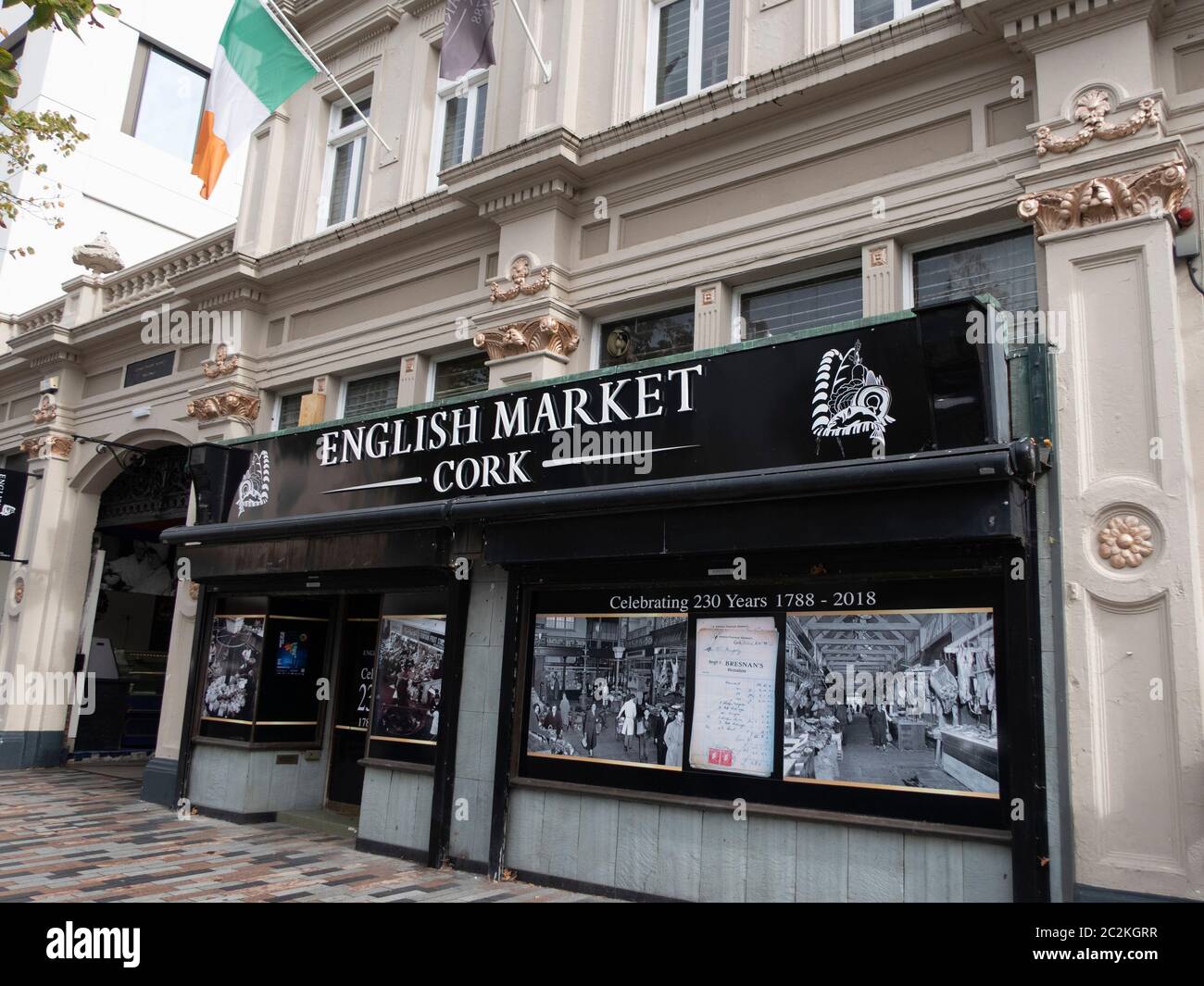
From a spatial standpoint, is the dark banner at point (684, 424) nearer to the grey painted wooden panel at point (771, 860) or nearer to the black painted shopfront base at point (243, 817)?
the grey painted wooden panel at point (771, 860)

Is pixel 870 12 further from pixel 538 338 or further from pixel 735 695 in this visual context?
pixel 735 695

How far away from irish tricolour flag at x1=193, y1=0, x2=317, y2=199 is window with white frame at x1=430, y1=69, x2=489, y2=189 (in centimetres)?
160

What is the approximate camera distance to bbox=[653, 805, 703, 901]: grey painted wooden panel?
700 cm

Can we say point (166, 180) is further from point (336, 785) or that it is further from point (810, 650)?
point (810, 650)

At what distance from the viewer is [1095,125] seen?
6480 mm

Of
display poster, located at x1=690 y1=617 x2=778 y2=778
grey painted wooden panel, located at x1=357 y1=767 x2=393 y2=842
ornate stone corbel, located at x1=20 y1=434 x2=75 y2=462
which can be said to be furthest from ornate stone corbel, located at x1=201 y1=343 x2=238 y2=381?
display poster, located at x1=690 y1=617 x2=778 y2=778

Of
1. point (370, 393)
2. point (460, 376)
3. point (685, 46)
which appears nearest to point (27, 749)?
point (370, 393)

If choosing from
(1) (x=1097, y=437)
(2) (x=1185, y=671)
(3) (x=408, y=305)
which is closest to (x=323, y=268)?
(3) (x=408, y=305)

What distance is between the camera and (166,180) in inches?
826

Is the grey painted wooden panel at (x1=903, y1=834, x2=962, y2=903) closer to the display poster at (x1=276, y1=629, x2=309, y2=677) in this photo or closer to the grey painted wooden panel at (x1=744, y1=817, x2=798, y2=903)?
the grey painted wooden panel at (x1=744, y1=817, x2=798, y2=903)

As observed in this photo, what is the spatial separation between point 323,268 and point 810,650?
8.40 m

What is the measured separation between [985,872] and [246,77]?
37.6ft

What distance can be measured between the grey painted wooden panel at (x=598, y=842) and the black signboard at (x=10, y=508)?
12531mm

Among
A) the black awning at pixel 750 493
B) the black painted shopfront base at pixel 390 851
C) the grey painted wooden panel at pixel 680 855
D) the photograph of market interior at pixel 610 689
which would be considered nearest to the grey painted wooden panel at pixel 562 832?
the photograph of market interior at pixel 610 689
